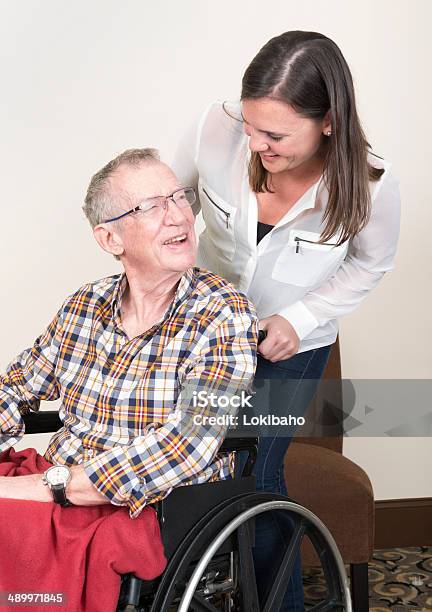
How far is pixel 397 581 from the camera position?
3023 millimetres

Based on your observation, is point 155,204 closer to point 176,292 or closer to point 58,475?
point 176,292

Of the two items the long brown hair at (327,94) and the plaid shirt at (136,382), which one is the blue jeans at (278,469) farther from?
the long brown hair at (327,94)

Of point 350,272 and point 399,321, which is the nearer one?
point 350,272

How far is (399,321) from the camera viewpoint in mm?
3369

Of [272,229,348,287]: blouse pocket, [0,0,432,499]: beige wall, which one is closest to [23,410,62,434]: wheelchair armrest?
[272,229,348,287]: blouse pocket

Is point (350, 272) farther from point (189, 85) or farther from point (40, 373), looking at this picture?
point (189, 85)

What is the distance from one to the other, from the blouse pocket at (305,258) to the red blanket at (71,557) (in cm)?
69

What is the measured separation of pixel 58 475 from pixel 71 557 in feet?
0.53

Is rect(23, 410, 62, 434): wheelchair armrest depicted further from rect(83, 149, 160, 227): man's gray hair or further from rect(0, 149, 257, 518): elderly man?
rect(83, 149, 160, 227): man's gray hair

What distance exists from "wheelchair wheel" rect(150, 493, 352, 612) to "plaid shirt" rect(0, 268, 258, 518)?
0.34 ft

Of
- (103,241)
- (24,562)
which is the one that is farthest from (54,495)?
(103,241)

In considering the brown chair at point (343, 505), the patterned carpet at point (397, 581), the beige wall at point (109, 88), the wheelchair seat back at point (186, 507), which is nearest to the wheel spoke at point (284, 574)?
the wheelchair seat back at point (186, 507)

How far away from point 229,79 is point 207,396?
63.4 inches

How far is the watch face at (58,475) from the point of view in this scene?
1.69 metres
